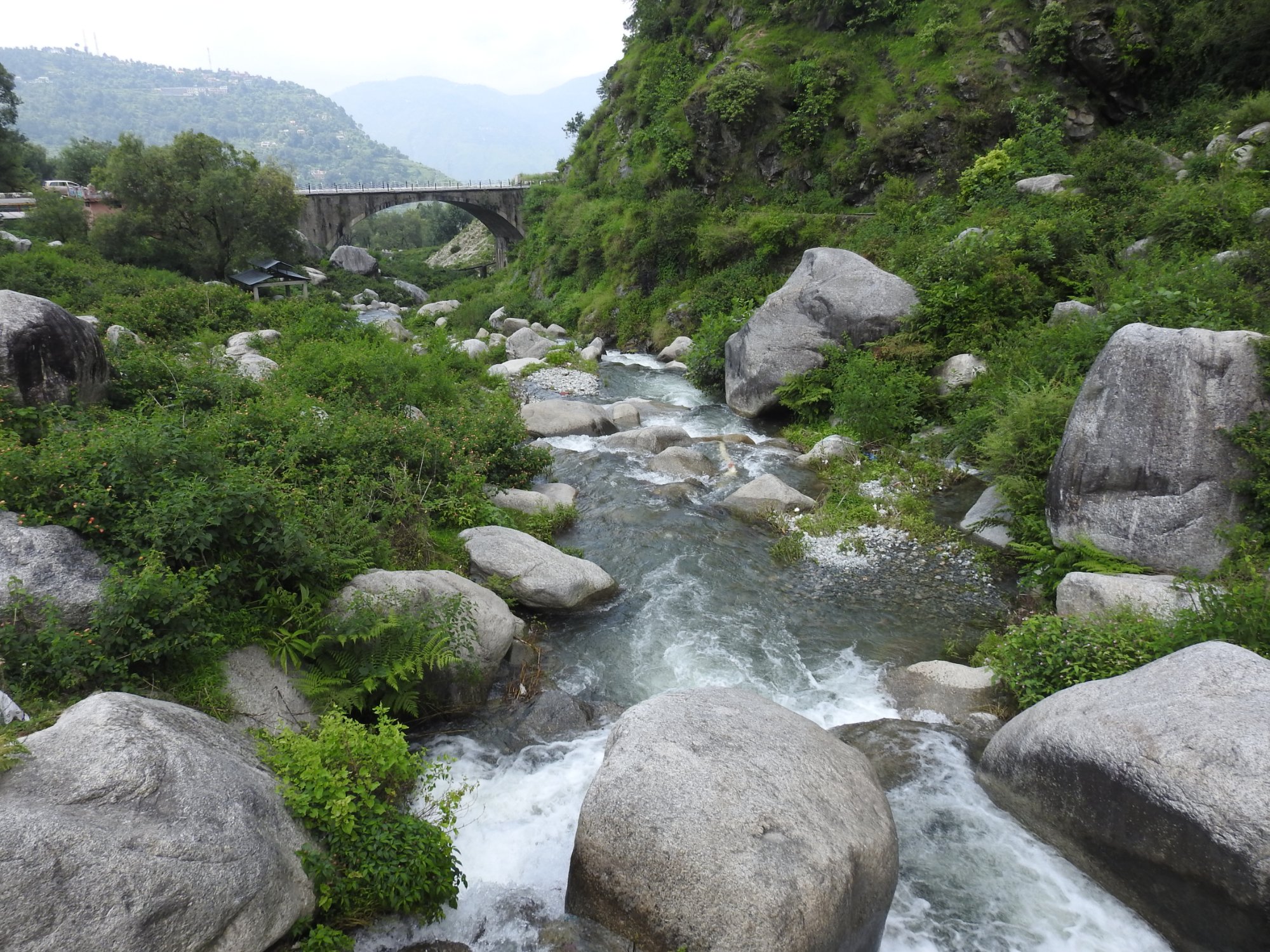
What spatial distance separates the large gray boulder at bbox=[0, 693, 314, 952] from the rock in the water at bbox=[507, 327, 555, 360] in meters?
24.7

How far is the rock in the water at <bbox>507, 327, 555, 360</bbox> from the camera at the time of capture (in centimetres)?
2983

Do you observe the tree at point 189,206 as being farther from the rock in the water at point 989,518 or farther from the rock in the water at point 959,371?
the rock in the water at point 989,518

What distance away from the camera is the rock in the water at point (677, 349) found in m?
27.7

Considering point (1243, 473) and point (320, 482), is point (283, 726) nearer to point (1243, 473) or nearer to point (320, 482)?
point (320, 482)

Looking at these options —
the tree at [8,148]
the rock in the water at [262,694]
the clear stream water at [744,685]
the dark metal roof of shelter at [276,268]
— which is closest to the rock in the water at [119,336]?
the clear stream water at [744,685]

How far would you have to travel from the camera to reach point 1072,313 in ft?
47.1

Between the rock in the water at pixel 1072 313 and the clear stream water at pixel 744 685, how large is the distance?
6.15 metres

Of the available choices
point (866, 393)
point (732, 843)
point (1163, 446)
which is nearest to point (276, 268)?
point (866, 393)

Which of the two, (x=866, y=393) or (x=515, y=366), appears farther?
(x=515, y=366)

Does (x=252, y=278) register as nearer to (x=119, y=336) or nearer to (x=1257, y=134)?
(x=119, y=336)

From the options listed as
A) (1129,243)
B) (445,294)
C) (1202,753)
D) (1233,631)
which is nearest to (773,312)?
(1129,243)

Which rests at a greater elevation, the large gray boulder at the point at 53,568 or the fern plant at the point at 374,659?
the large gray boulder at the point at 53,568

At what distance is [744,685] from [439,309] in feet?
130

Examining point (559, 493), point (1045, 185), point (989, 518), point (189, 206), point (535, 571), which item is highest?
point (1045, 185)
